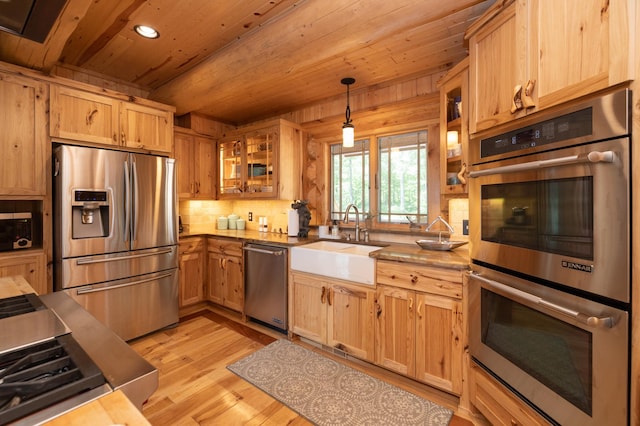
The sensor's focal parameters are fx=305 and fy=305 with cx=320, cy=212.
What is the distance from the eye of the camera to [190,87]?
3023mm

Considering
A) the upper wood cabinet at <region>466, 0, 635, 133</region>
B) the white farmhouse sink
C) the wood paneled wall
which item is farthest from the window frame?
the upper wood cabinet at <region>466, 0, 635, 133</region>

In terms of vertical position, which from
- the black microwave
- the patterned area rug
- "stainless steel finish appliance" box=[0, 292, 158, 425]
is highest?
the black microwave

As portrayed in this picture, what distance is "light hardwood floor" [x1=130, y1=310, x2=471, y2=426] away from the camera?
189 centimetres

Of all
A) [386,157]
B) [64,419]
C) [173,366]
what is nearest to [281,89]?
[386,157]

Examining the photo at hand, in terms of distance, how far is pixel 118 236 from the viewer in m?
2.71

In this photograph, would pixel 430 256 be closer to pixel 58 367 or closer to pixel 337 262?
pixel 337 262

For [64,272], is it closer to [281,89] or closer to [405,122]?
[281,89]

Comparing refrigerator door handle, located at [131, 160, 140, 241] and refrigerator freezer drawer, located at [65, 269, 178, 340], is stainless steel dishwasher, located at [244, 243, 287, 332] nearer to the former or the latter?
refrigerator freezer drawer, located at [65, 269, 178, 340]

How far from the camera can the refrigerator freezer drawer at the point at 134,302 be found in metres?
2.61

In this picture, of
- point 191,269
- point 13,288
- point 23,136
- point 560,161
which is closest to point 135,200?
point 23,136

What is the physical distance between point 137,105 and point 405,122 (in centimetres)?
263

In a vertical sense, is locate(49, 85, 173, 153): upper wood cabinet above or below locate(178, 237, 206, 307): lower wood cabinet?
above

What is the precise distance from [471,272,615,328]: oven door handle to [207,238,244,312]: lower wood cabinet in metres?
2.44

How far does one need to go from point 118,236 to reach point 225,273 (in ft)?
3.85
